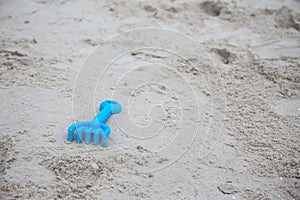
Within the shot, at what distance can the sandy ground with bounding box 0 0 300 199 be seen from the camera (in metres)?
1.40

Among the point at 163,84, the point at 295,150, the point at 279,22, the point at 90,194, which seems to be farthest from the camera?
the point at 279,22

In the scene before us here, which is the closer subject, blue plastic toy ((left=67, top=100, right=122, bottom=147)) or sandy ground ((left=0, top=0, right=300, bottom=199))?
sandy ground ((left=0, top=0, right=300, bottom=199))

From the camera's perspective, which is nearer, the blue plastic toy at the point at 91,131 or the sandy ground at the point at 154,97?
the sandy ground at the point at 154,97

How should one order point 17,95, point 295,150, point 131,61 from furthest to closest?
point 131,61 → point 17,95 → point 295,150

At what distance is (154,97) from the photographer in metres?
1.94

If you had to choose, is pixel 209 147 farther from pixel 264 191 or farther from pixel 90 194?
pixel 90 194

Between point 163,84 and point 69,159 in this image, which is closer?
point 69,159

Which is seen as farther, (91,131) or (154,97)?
(154,97)

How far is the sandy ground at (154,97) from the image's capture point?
1398mm

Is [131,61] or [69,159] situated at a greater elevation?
[131,61]

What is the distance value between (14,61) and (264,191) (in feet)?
5.38

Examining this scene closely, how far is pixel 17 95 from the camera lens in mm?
1838

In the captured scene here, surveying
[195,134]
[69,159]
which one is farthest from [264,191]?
[69,159]

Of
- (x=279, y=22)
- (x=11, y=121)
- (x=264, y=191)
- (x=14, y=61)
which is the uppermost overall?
(x=279, y=22)
